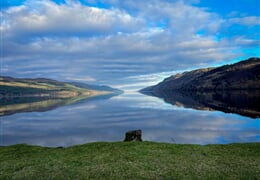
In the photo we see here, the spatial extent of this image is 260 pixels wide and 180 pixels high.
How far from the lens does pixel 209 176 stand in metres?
17.5

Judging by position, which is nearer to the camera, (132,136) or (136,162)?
(136,162)

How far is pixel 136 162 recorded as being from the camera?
21.3 metres

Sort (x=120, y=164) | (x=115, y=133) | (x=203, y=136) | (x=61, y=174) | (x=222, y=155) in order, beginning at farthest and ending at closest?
(x=115, y=133)
(x=203, y=136)
(x=222, y=155)
(x=120, y=164)
(x=61, y=174)

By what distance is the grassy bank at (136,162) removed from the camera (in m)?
18.3

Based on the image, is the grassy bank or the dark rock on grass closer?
the grassy bank

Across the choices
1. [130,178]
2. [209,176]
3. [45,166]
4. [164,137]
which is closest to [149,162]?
[130,178]

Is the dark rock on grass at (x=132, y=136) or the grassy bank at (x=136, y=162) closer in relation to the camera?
the grassy bank at (x=136, y=162)

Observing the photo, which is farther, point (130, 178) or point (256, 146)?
point (256, 146)

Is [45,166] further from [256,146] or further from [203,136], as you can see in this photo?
[203,136]

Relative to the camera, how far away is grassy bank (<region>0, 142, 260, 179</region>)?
1830cm

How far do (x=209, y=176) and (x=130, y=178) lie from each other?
562cm

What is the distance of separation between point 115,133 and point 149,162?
114ft

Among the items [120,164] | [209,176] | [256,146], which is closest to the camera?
[209,176]

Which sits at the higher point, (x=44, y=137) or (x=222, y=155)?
(x=222, y=155)
